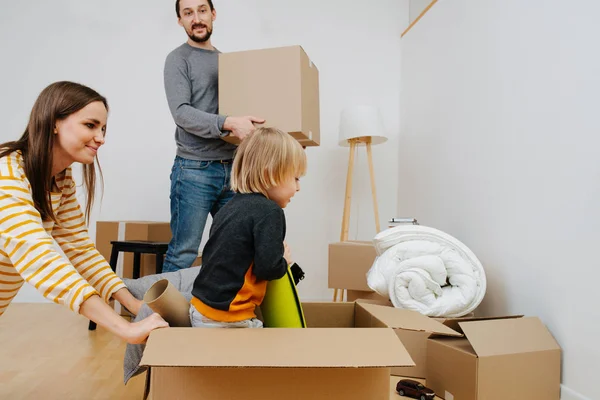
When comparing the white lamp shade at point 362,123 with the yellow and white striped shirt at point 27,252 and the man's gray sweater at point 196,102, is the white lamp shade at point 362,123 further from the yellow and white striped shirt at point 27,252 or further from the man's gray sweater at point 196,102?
the yellow and white striped shirt at point 27,252

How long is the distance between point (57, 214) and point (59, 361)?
0.80m

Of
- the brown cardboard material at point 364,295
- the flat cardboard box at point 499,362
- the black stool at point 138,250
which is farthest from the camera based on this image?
the black stool at point 138,250

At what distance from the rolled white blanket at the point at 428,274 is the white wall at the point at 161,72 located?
1324 millimetres

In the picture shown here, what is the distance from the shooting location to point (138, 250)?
2369 millimetres

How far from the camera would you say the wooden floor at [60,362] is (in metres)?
1.41

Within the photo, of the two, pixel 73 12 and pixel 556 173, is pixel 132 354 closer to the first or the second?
pixel 556 173

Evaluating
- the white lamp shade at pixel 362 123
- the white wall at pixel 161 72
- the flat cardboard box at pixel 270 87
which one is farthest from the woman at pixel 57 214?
the white wall at pixel 161 72

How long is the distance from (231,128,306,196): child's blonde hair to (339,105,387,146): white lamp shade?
5.05 feet

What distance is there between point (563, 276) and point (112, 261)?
2.03m

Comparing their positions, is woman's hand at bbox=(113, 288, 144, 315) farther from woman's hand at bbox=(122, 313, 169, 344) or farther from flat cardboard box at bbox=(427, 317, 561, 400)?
flat cardboard box at bbox=(427, 317, 561, 400)

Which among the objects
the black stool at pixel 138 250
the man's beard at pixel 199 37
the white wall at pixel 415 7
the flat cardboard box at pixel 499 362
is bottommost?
the flat cardboard box at pixel 499 362

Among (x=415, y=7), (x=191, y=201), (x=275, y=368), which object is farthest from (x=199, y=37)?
(x=415, y=7)

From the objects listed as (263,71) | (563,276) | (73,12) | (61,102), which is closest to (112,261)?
(263,71)

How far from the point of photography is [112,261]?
2.42m
